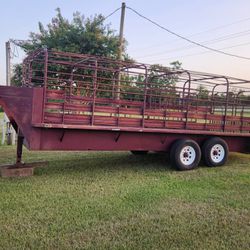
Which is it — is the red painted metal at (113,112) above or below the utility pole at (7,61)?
below

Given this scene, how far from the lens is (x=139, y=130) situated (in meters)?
6.20

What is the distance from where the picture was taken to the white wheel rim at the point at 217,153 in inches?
283

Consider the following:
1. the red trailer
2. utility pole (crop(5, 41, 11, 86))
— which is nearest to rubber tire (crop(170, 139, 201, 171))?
the red trailer

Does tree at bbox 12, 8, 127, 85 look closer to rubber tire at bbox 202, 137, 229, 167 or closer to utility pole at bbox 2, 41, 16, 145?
utility pole at bbox 2, 41, 16, 145

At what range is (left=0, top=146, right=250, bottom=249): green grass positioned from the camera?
3.40 meters

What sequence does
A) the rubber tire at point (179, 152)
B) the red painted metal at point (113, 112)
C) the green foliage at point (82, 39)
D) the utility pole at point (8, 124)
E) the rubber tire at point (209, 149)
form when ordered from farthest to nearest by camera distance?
the green foliage at point (82, 39), the utility pole at point (8, 124), the rubber tire at point (209, 149), the rubber tire at point (179, 152), the red painted metal at point (113, 112)

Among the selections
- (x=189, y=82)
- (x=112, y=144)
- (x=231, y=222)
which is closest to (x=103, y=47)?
(x=189, y=82)

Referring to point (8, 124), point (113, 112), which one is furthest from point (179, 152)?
point (8, 124)

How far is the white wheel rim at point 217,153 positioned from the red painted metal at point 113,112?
1.02ft

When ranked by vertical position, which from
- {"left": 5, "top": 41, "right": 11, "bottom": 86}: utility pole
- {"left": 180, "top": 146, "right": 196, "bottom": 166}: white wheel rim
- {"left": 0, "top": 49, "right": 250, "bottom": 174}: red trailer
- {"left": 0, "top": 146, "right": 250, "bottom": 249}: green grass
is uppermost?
{"left": 5, "top": 41, "right": 11, "bottom": 86}: utility pole

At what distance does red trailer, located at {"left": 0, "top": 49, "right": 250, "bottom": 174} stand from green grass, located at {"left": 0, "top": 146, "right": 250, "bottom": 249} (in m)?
0.62

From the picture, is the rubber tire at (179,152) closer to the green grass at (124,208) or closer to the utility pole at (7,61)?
the green grass at (124,208)

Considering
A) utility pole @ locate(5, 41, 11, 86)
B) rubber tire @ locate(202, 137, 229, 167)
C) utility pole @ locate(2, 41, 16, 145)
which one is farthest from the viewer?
utility pole @ locate(5, 41, 11, 86)

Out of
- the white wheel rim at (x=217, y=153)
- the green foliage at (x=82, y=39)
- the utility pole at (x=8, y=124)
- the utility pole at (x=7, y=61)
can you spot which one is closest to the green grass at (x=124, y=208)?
the white wheel rim at (x=217, y=153)
